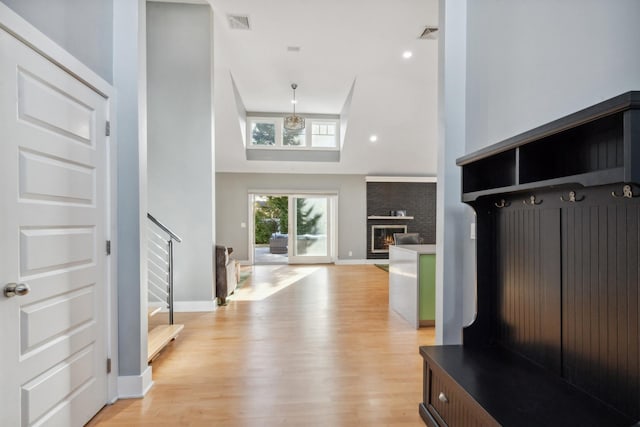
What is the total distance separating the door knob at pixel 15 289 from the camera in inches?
50.9

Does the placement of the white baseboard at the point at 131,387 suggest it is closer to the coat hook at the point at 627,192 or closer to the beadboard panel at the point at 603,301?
the beadboard panel at the point at 603,301

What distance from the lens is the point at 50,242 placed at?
154 cm

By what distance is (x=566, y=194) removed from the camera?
133cm

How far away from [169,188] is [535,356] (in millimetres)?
4240

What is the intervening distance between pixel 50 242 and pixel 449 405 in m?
2.23

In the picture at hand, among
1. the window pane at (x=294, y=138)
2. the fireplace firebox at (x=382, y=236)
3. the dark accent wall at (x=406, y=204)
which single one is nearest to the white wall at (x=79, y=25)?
the window pane at (x=294, y=138)

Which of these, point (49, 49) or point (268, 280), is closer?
point (49, 49)

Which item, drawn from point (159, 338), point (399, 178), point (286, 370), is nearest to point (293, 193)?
point (399, 178)

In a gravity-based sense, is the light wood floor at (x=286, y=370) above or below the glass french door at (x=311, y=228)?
below

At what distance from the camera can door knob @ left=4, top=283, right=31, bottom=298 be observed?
1.29 meters

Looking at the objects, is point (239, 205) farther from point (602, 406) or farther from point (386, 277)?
point (602, 406)

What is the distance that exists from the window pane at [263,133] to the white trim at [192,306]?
15.2 ft

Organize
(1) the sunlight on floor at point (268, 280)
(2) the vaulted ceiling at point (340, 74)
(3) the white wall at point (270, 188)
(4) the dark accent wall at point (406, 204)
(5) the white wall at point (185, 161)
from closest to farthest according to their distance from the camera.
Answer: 1. (2) the vaulted ceiling at point (340, 74)
2. (5) the white wall at point (185, 161)
3. (1) the sunlight on floor at point (268, 280)
4. (3) the white wall at point (270, 188)
5. (4) the dark accent wall at point (406, 204)

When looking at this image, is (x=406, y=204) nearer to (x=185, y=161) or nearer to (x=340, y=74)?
(x=340, y=74)
